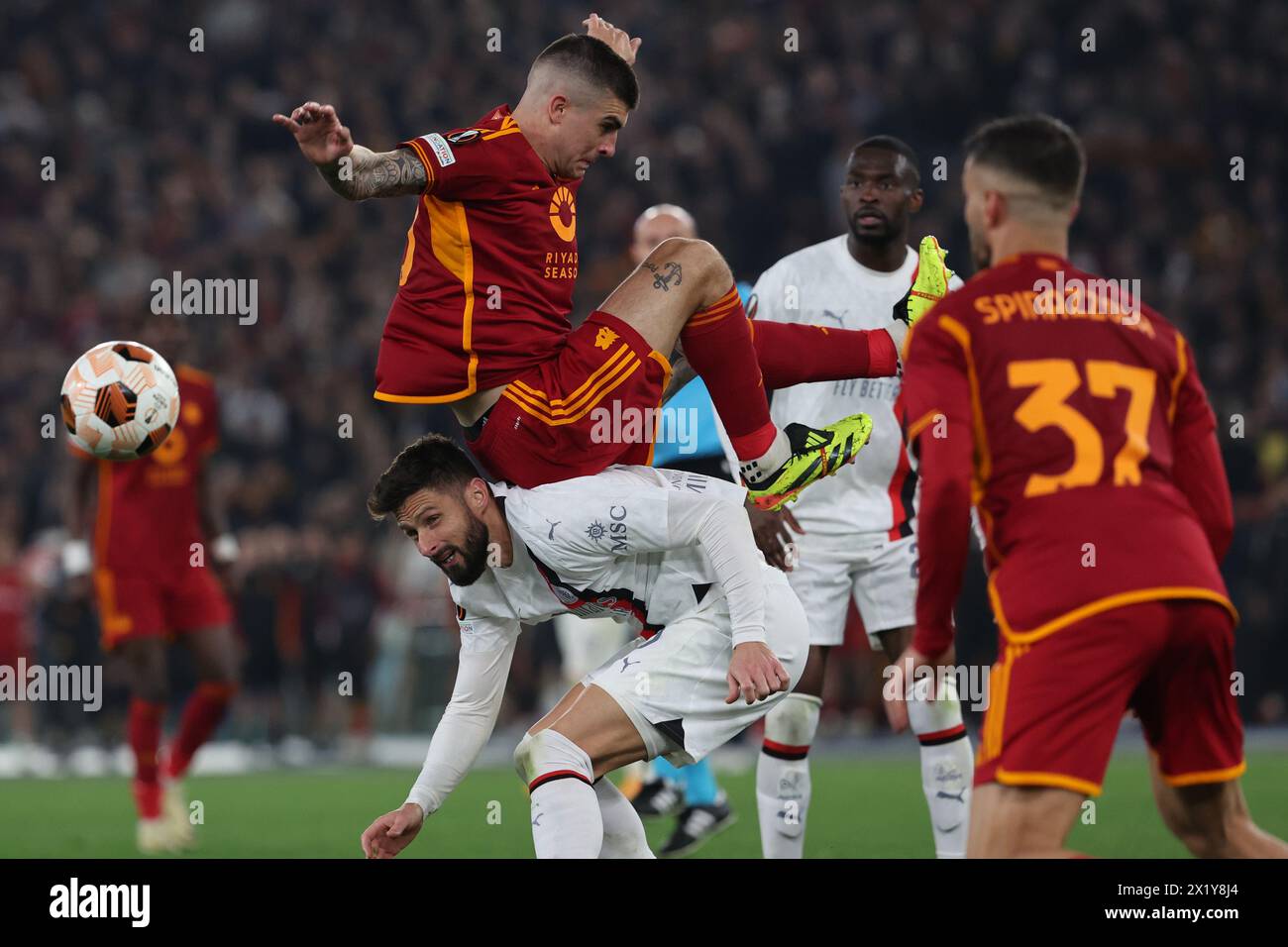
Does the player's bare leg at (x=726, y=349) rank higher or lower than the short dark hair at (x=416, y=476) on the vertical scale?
higher

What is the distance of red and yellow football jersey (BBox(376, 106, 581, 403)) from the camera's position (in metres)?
5.31

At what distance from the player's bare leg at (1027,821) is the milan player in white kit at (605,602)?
1.10 m

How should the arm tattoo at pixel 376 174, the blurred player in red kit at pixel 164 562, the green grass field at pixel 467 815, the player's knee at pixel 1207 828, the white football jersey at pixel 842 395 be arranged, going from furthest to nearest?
the blurred player in red kit at pixel 164 562 → the green grass field at pixel 467 815 → the white football jersey at pixel 842 395 → the arm tattoo at pixel 376 174 → the player's knee at pixel 1207 828

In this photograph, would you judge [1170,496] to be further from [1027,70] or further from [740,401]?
[1027,70]

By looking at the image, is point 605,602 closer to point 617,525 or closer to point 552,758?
point 617,525

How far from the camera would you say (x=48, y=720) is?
47.2 ft

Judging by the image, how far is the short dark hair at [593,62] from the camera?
5.38 meters

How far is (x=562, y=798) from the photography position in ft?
15.3

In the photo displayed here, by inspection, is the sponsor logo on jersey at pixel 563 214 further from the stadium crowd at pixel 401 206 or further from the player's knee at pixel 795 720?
the stadium crowd at pixel 401 206

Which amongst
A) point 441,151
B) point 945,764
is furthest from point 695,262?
point 945,764

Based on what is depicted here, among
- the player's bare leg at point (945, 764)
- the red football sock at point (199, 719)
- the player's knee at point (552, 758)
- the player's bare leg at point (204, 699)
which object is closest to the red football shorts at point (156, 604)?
the player's bare leg at point (204, 699)

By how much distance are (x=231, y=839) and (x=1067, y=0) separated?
1372 cm

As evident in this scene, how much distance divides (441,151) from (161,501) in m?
4.78

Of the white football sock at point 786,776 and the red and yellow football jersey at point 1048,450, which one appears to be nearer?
the red and yellow football jersey at point 1048,450
